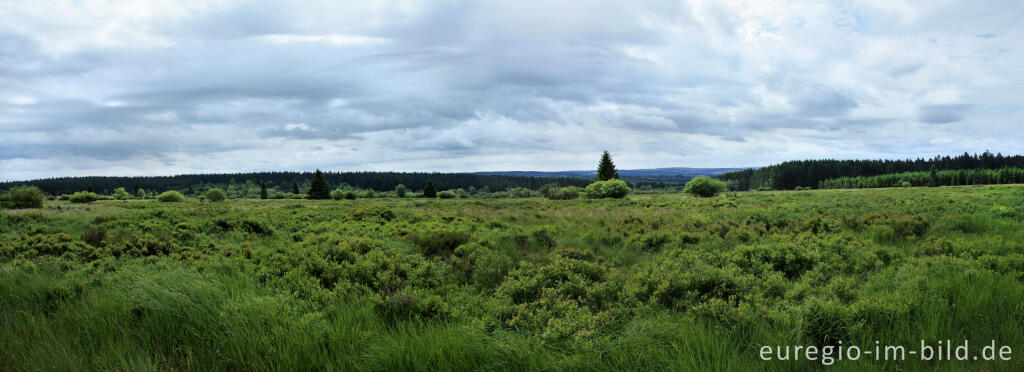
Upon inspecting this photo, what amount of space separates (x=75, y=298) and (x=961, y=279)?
1327 cm

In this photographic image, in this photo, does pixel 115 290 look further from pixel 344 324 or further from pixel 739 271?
pixel 739 271

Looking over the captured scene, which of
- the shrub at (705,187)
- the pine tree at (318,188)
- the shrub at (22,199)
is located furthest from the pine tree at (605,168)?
the shrub at (22,199)

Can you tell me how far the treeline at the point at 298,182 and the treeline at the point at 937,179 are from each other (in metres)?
81.4

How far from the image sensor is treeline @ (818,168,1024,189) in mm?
94688

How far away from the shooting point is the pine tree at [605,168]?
266ft

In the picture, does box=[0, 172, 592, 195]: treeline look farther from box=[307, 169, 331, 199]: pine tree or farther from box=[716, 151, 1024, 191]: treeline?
box=[716, 151, 1024, 191]: treeline

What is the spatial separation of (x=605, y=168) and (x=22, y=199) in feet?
276

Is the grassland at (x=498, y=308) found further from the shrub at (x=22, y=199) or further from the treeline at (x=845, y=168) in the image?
the treeline at (x=845, y=168)

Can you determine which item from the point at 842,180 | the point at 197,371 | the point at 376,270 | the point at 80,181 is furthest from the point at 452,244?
the point at 80,181

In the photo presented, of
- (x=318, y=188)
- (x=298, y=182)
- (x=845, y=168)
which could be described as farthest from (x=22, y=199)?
(x=845, y=168)

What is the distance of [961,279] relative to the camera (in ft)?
18.7

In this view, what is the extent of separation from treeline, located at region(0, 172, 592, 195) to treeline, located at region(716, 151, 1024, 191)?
2481 inches

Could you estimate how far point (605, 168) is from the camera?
3216 inches

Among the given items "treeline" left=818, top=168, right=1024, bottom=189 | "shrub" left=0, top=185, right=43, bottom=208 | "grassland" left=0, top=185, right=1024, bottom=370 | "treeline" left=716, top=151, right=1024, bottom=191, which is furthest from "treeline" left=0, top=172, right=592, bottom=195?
"grassland" left=0, top=185, right=1024, bottom=370
